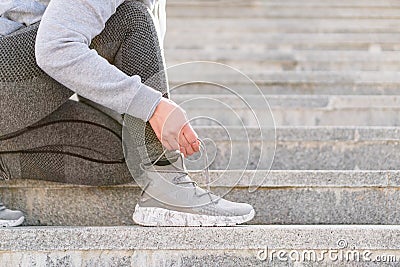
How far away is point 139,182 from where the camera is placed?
1665 millimetres

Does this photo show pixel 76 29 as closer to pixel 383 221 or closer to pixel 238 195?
pixel 238 195

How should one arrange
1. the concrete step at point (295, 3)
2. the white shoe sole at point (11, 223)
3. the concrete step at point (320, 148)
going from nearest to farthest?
the white shoe sole at point (11, 223) < the concrete step at point (320, 148) < the concrete step at point (295, 3)

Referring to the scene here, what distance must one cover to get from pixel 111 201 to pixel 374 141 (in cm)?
90

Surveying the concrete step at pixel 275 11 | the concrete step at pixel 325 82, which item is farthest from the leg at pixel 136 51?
the concrete step at pixel 275 11

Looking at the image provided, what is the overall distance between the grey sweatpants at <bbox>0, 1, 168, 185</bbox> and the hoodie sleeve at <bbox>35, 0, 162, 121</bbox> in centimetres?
8

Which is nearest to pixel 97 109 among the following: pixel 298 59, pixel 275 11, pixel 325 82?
pixel 325 82

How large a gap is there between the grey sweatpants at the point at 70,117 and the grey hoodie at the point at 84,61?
0.27ft

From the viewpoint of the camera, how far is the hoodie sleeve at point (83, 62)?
4.75 feet

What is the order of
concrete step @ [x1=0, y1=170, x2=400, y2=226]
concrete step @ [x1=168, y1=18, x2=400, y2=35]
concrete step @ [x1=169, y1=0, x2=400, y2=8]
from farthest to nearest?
concrete step @ [x1=169, y1=0, x2=400, y2=8] < concrete step @ [x1=168, y1=18, x2=400, y2=35] < concrete step @ [x1=0, y1=170, x2=400, y2=226]

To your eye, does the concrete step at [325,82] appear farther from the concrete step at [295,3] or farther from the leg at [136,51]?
the leg at [136,51]

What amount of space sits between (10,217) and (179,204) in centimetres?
39

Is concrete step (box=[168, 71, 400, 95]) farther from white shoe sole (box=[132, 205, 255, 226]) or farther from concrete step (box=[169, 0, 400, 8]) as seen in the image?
white shoe sole (box=[132, 205, 255, 226])

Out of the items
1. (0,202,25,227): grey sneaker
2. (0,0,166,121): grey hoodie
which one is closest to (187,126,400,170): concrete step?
(0,202,25,227): grey sneaker

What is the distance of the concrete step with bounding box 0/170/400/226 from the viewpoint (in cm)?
181
